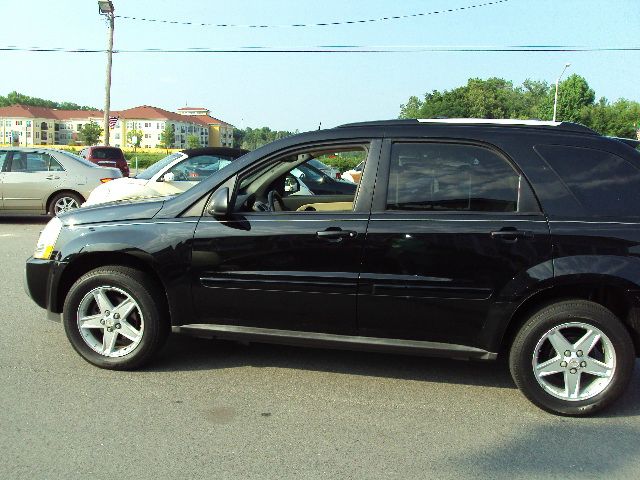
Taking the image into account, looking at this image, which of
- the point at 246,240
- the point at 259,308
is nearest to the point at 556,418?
the point at 259,308

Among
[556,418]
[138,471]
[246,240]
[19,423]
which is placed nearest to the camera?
[138,471]

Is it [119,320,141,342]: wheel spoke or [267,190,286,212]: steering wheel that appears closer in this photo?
[119,320,141,342]: wheel spoke

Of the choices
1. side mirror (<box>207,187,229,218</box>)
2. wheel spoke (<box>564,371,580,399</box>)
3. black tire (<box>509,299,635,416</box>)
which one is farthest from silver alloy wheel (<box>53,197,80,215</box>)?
wheel spoke (<box>564,371,580,399</box>)

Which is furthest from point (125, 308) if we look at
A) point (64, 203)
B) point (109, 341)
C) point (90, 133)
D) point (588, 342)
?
point (90, 133)

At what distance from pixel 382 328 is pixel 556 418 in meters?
1.19

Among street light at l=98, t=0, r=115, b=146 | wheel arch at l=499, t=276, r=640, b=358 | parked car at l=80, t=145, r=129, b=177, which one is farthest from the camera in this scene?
street light at l=98, t=0, r=115, b=146

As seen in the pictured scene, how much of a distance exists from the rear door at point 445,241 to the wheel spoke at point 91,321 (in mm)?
1878

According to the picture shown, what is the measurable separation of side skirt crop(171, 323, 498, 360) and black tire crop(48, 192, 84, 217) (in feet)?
29.3

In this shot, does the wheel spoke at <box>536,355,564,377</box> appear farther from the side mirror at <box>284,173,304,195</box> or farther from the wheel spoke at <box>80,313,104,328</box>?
the wheel spoke at <box>80,313,104,328</box>

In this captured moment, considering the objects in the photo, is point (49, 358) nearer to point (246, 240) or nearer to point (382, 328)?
point (246, 240)

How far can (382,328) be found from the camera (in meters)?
3.78

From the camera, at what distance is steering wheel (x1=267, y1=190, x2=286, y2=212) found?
4502mm

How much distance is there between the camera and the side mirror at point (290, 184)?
5547mm

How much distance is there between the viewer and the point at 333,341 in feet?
12.6
